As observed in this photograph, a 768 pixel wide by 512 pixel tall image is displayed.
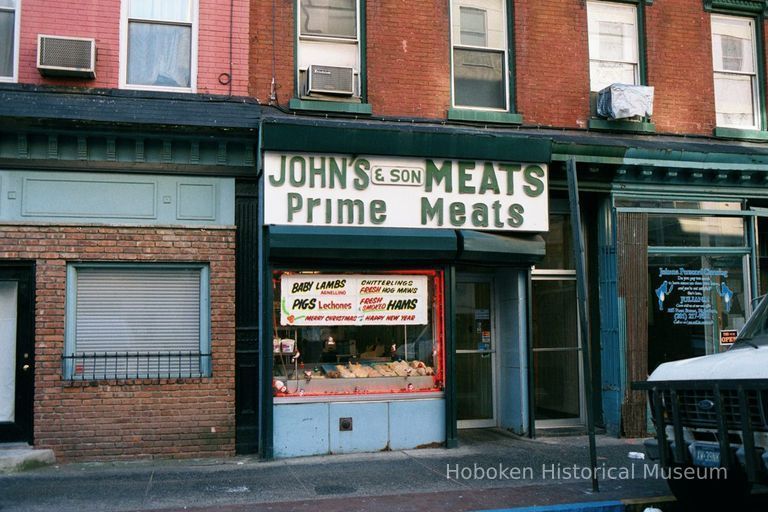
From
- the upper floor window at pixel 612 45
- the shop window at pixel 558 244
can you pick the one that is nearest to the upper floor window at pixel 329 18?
the upper floor window at pixel 612 45

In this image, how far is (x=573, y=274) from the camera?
11945 mm

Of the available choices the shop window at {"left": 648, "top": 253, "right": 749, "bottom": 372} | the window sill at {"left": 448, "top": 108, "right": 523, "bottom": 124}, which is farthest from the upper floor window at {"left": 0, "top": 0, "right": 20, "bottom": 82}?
the shop window at {"left": 648, "top": 253, "right": 749, "bottom": 372}

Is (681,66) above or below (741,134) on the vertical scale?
above

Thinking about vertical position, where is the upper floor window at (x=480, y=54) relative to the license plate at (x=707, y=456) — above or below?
above

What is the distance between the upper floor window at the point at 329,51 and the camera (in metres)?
10.5

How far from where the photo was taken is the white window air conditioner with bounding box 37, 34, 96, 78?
31.1ft

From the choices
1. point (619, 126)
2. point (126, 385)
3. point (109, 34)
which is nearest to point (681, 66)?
point (619, 126)

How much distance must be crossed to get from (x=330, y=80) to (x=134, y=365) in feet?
15.3

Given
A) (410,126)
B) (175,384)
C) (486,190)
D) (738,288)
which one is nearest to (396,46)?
(410,126)

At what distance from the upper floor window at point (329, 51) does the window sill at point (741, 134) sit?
5903mm

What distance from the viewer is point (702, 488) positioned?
23.7 feet

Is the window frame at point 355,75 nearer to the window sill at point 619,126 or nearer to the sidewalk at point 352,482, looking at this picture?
the window sill at point 619,126

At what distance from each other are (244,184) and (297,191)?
0.81 metres

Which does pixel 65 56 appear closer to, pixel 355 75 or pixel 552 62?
pixel 355 75
